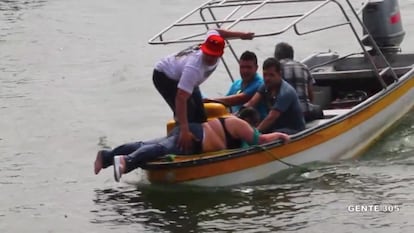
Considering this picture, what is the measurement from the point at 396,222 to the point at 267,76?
2.19m

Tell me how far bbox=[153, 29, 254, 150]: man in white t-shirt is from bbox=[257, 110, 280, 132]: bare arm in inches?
30.8

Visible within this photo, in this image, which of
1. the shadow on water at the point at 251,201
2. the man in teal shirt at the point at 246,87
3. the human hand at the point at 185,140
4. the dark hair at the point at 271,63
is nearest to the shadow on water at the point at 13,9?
the man in teal shirt at the point at 246,87

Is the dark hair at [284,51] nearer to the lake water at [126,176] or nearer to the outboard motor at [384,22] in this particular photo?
the lake water at [126,176]

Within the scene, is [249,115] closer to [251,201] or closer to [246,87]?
[246,87]

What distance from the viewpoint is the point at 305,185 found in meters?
11.8

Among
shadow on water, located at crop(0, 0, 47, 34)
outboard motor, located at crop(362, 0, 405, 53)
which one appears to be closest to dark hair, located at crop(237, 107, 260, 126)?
outboard motor, located at crop(362, 0, 405, 53)

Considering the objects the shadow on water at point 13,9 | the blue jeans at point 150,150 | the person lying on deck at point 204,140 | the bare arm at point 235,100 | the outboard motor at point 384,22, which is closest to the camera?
the blue jeans at point 150,150

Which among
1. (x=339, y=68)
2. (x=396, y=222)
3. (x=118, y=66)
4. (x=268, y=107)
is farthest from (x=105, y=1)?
(x=396, y=222)

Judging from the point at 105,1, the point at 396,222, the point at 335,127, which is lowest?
the point at 396,222

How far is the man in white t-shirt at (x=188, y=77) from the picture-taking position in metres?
10.9

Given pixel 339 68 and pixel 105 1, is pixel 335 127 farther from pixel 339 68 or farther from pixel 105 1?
pixel 105 1

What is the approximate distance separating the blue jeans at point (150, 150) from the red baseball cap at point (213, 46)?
75 cm

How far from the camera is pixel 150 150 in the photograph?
10891mm

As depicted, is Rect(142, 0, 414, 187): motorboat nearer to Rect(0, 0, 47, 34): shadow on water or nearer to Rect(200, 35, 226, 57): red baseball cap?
Rect(200, 35, 226, 57): red baseball cap
